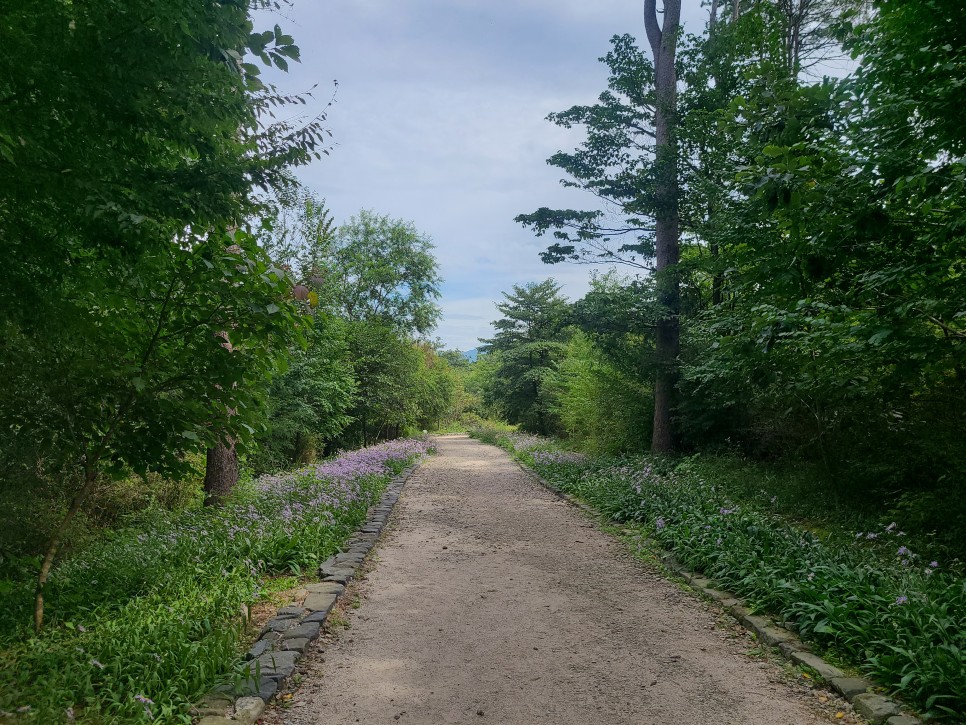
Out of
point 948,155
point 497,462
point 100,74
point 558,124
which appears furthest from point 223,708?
point 497,462

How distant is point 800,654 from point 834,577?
1.02 meters

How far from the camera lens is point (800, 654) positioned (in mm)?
3906

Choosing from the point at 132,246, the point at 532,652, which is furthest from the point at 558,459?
the point at 132,246

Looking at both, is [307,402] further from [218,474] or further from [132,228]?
[132,228]

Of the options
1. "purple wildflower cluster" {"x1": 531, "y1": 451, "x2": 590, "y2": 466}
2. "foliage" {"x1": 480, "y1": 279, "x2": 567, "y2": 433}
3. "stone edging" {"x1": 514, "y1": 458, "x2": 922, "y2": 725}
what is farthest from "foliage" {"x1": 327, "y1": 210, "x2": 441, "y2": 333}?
"stone edging" {"x1": 514, "y1": 458, "x2": 922, "y2": 725}

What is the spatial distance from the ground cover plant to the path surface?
25.3 inches

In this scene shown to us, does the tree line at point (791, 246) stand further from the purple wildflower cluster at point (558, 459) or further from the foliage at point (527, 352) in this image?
the foliage at point (527, 352)

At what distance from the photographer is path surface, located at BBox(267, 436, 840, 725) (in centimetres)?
336

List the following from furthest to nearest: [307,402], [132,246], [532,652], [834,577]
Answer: [307,402] → [834,577] → [532,652] → [132,246]

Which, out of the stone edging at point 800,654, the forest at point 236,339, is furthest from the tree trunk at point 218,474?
the stone edging at point 800,654

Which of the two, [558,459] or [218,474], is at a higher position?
[218,474]

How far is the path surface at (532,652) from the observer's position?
336 centimetres

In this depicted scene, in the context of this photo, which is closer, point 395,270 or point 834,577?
point 834,577

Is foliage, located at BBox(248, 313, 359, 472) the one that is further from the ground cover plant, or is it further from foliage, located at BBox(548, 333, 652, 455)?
foliage, located at BBox(548, 333, 652, 455)
